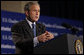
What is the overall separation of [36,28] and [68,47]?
2.01 feet

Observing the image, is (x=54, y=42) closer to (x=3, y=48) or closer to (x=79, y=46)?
(x=79, y=46)

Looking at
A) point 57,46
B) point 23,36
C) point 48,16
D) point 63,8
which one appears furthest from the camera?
point 63,8

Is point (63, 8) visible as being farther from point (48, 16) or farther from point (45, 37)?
point (45, 37)

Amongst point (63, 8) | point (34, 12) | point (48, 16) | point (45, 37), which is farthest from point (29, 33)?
point (63, 8)

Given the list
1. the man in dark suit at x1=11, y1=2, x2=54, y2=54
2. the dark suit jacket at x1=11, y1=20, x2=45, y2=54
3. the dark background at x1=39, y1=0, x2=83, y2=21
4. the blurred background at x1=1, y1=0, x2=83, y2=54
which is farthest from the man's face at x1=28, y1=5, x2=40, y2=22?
the dark background at x1=39, y1=0, x2=83, y2=21

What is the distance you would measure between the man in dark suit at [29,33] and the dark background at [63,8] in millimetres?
4269

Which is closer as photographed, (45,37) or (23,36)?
(45,37)

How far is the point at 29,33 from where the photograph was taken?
2.44 meters

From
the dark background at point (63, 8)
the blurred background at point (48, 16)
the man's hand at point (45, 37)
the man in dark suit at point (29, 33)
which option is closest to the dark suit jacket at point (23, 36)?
the man in dark suit at point (29, 33)

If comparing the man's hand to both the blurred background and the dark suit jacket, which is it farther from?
the blurred background

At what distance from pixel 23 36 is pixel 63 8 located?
464cm

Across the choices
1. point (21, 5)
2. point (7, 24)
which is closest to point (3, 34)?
point (7, 24)

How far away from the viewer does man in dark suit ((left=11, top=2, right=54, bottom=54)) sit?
2164mm

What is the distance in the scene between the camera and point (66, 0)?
685 centimetres
